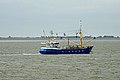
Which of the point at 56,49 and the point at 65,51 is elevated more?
the point at 56,49

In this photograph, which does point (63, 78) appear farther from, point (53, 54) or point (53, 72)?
point (53, 54)

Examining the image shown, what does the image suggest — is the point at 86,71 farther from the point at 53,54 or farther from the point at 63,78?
the point at 53,54

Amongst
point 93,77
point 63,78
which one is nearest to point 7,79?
point 63,78

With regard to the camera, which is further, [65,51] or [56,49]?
[65,51]

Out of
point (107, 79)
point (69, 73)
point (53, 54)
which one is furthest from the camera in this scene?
point (53, 54)

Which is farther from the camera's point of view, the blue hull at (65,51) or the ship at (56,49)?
the ship at (56,49)

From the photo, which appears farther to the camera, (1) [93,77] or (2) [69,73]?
(2) [69,73]

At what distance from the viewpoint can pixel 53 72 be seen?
7031 cm

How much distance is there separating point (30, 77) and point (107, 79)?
10692mm

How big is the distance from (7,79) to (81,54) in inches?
2536

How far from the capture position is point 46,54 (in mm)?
123062

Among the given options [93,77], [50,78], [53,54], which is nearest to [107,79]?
[93,77]

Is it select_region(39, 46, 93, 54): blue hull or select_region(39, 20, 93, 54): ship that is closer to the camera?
select_region(39, 46, 93, 54): blue hull

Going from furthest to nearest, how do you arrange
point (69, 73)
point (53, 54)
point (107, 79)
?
point (53, 54) < point (69, 73) < point (107, 79)
